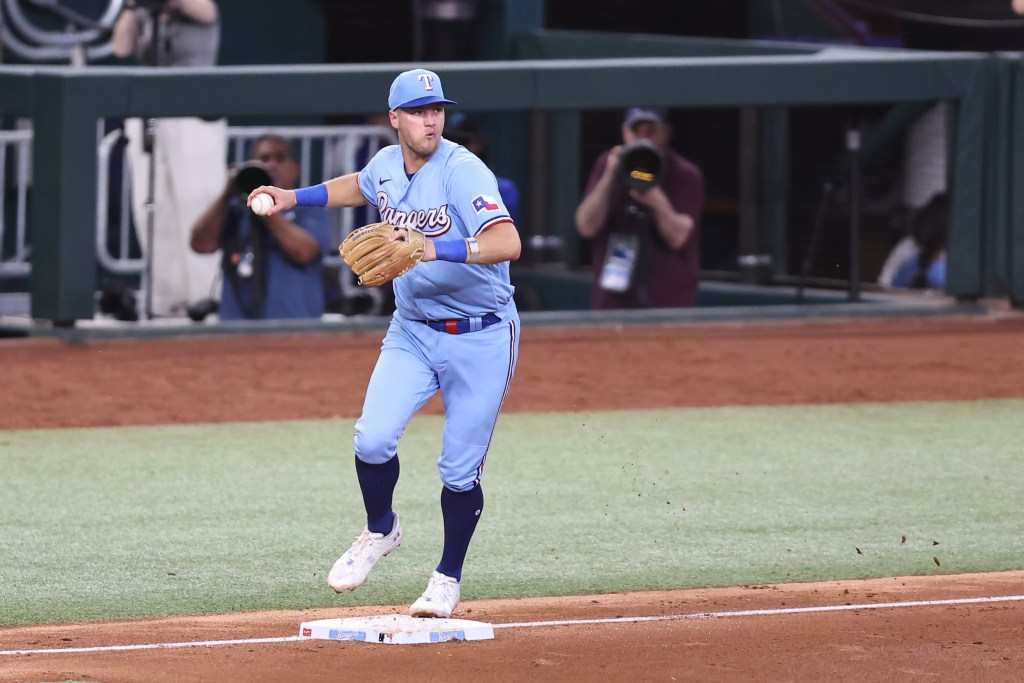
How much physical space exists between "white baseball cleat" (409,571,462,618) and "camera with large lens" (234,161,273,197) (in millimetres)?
5850

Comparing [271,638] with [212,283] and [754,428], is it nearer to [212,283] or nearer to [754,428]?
[754,428]

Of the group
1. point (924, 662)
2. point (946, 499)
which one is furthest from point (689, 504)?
point (924, 662)

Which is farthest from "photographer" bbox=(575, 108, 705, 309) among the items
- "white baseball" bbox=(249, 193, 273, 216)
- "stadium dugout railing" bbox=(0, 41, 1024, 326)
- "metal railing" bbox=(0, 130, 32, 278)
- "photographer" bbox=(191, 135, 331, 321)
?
"white baseball" bbox=(249, 193, 273, 216)

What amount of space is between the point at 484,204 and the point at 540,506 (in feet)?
8.34

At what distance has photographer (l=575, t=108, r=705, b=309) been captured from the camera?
38.7 ft

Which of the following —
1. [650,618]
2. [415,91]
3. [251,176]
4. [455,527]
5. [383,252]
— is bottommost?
[650,618]

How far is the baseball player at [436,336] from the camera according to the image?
5.32m

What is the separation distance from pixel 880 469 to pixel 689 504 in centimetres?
121

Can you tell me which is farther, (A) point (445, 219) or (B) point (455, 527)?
(B) point (455, 527)

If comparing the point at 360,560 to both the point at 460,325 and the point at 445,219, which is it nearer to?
the point at 460,325

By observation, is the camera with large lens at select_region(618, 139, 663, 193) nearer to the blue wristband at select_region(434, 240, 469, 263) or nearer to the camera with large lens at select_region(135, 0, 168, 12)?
the camera with large lens at select_region(135, 0, 168, 12)

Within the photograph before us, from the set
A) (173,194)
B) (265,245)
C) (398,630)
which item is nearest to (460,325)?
(398,630)

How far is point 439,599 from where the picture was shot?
5438 mm

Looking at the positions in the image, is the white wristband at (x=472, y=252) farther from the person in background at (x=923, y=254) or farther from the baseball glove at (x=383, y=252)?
the person in background at (x=923, y=254)
